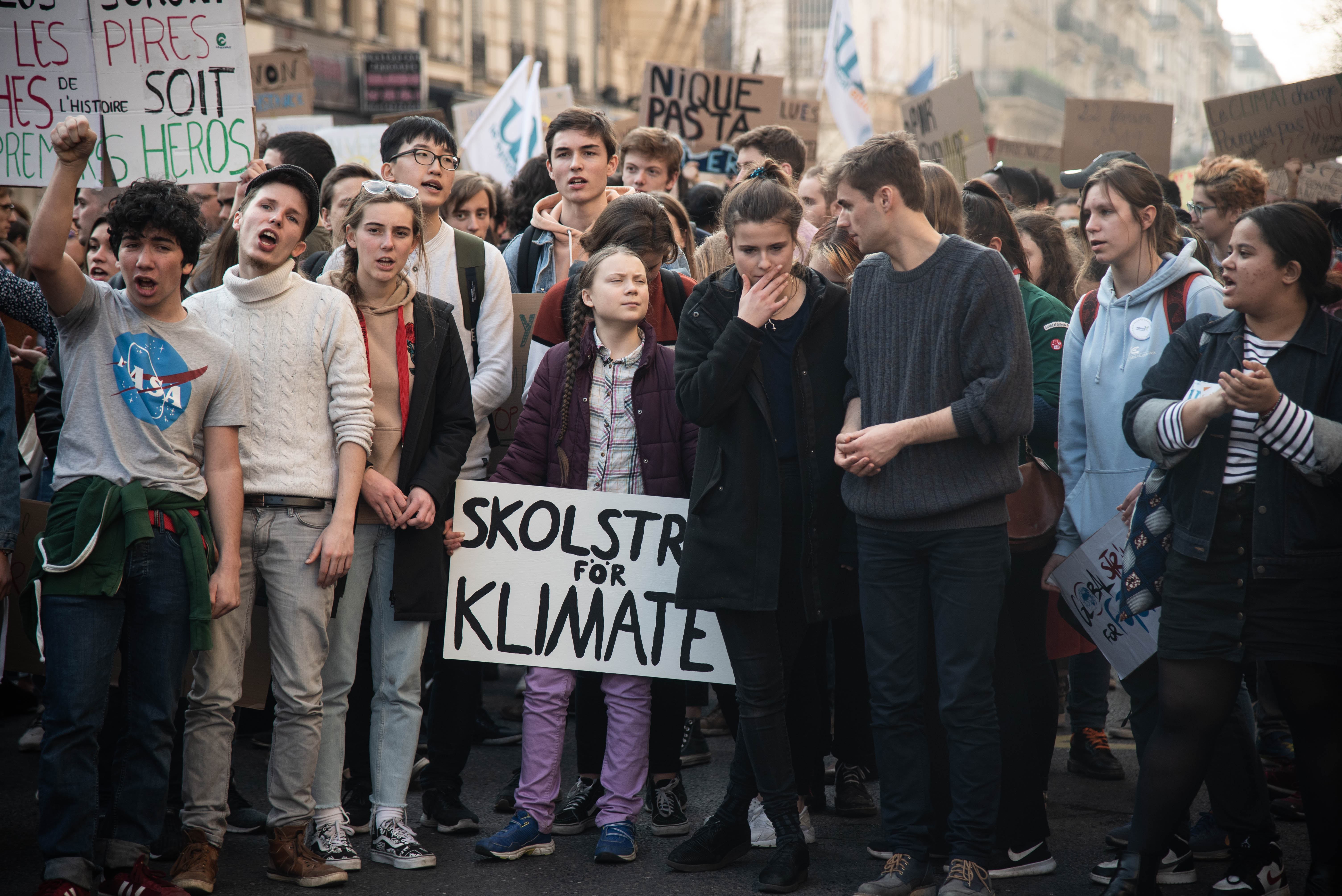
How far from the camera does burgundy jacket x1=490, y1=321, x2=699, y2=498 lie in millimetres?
4547

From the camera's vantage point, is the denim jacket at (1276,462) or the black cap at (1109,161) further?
the black cap at (1109,161)

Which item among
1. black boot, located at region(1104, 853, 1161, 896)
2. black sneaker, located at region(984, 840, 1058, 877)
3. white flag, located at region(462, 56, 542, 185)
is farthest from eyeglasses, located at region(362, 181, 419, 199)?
white flag, located at region(462, 56, 542, 185)

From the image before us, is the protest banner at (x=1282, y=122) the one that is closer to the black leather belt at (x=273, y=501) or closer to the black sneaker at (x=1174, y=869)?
the black sneaker at (x=1174, y=869)

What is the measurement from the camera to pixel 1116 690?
711 centimetres

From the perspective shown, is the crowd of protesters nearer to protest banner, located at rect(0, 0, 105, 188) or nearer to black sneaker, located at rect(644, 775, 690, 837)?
black sneaker, located at rect(644, 775, 690, 837)

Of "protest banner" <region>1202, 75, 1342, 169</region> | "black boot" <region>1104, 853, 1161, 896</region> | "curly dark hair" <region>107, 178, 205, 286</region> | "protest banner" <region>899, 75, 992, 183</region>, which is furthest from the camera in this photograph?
"protest banner" <region>899, 75, 992, 183</region>

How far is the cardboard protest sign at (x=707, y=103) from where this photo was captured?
10766 millimetres

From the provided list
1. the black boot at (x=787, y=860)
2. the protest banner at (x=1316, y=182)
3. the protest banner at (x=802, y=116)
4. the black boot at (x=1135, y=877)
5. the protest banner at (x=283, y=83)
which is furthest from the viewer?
the protest banner at (x=802, y=116)

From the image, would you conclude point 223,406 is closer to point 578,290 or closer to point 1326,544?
point 578,290

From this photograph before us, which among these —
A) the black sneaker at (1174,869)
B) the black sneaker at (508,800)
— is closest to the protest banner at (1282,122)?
the black sneaker at (1174,869)

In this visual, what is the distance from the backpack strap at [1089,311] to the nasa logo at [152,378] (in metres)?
3.08

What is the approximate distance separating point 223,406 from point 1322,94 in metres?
7.73

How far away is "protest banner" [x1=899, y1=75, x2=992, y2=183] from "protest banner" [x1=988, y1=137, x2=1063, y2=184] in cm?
173

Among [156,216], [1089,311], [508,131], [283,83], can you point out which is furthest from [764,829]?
[283,83]
